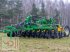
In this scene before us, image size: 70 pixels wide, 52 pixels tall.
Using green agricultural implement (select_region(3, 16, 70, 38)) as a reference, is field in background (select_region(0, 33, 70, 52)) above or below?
below

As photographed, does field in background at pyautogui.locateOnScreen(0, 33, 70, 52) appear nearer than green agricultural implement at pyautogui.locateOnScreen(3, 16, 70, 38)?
Yes

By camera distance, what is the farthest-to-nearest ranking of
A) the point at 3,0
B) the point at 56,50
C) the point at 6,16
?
the point at 3,0
the point at 6,16
the point at 56,50

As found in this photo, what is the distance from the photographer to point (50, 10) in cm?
4544

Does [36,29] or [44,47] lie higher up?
[36,29]

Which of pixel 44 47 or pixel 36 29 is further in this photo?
pixel 36 29

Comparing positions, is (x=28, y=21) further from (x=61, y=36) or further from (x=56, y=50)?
(x=56, y=50)

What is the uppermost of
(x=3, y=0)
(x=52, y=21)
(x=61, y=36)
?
(x=3, y=0)

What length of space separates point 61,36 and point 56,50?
17.2 feet

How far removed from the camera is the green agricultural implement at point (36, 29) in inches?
489

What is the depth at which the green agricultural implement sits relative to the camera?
489 inches

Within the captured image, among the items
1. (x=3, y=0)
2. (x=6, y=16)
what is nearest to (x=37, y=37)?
(x=6, y=16)

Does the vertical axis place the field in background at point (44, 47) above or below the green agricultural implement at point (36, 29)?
below

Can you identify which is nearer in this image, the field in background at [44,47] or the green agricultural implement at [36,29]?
the field in background at [44,47]

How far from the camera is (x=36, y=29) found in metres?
12.6
